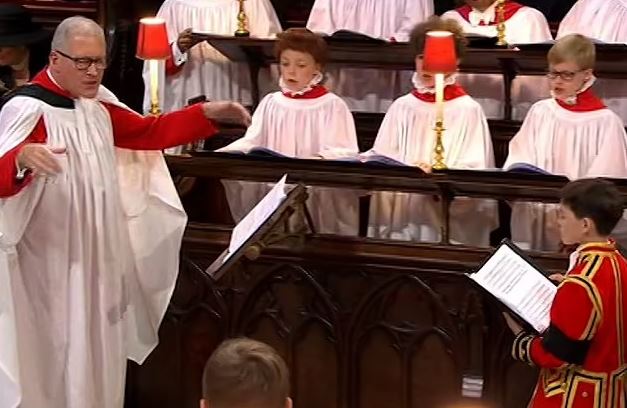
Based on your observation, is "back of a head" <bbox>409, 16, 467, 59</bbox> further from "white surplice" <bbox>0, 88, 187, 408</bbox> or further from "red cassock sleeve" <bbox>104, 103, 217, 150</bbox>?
"white surplice" <bbox>0, 88, 187, 408</bbox>

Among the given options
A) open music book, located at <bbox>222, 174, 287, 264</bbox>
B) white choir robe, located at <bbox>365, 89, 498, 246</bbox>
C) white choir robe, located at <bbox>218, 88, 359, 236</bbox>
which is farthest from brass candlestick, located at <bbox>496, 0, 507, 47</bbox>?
open music book, located at <bbox>222, 174, 287, 264</bbox>

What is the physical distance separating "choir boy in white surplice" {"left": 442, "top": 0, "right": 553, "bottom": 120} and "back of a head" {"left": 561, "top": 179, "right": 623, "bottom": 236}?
266 cm

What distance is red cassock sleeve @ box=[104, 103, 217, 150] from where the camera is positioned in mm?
4469

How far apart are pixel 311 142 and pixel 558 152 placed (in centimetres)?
112

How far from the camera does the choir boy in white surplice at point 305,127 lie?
5.30 metres

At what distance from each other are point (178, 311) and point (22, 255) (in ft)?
2.79

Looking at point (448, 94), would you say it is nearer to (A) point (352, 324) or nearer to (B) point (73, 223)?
(A) point (352, 324)

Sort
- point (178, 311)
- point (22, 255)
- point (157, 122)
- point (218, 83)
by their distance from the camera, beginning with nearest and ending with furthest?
1. point (22, 255)
2. point (157, 122)
3. point (178, 311)
4. point (218, 83)

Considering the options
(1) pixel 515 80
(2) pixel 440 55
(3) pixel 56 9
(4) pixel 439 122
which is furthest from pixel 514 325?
(3) pixel 56 9

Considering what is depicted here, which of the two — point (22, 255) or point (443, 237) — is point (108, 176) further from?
point (443, 237)

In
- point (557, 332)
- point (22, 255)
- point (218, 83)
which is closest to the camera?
point (557, 332)

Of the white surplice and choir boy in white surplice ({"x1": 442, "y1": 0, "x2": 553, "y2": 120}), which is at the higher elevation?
choir boy in white surplice ({"x1": 442, "y1": 0, "x2": 553, "y2": 120})

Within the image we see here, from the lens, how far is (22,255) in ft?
13.8

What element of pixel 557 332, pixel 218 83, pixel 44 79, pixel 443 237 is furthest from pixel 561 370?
pixel 218 83
